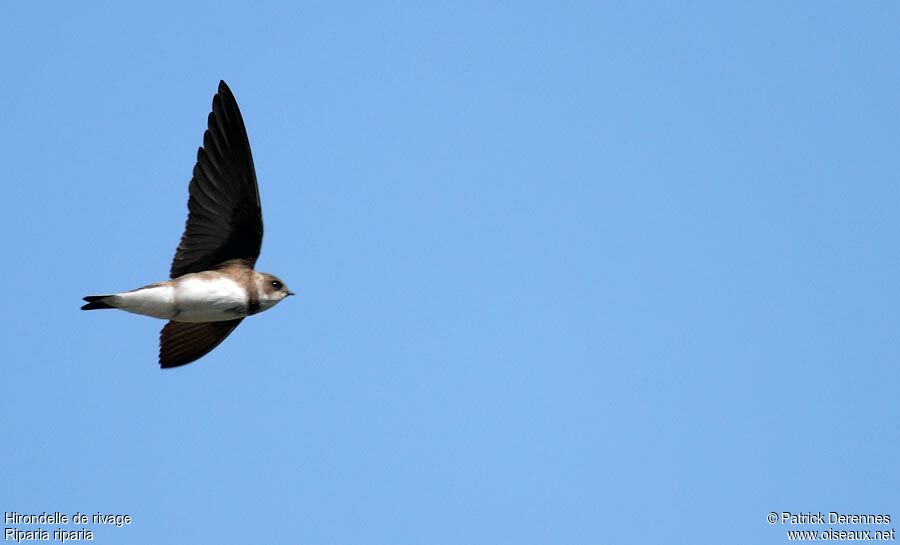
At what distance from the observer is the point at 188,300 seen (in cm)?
911

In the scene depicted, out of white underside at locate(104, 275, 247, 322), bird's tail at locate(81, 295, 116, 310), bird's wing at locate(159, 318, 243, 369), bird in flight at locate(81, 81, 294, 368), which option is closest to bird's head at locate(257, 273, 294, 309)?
bird in flight at locate(81, 81, 294, 368)

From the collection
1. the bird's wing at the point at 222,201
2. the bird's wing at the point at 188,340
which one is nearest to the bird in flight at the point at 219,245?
the bird's wing at the point at 222,201

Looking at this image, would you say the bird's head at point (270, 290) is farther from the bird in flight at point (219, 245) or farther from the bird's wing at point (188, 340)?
the bird's wing at point (188, 340)

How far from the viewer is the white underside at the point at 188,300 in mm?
8977

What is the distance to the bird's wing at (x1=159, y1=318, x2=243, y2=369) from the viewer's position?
10.1 metres

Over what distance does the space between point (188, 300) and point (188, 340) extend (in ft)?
3.49

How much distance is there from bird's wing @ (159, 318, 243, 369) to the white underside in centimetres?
67

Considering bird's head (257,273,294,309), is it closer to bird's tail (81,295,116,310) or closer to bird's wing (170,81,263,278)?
bird's wing (170,81,263,278)

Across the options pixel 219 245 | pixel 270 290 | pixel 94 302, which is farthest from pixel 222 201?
pixel 94 302

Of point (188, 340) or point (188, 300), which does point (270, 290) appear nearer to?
point (188, 300)

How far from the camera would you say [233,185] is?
30.7 ft

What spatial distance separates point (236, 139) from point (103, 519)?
3400 millimetres

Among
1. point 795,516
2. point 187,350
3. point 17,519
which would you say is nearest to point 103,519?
point 17,519

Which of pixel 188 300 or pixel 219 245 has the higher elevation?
pixel 219 245
